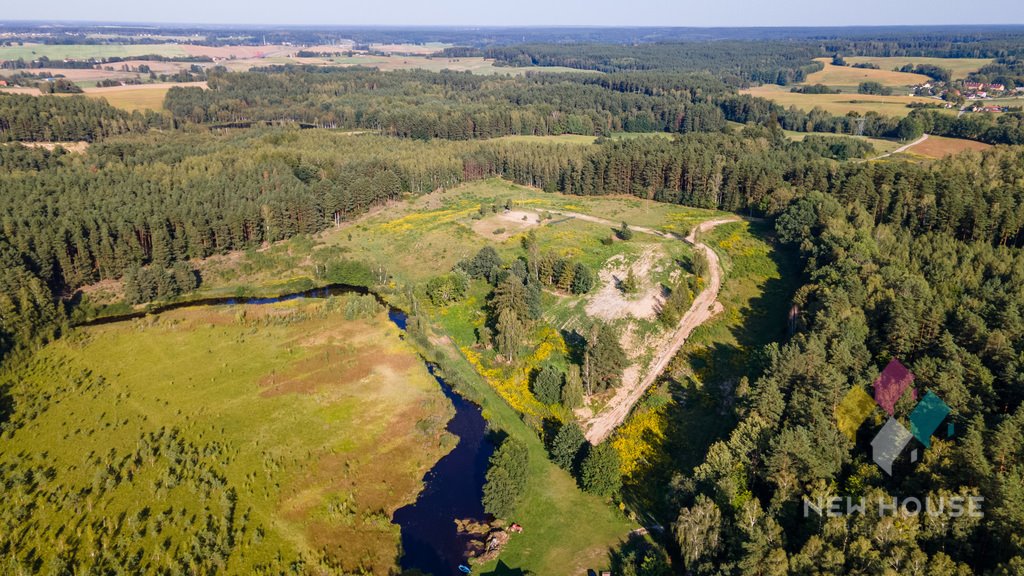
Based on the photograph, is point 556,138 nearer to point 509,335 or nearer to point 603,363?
point 509,335

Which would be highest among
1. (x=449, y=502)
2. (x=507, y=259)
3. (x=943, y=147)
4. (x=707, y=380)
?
(x=943, y=147)

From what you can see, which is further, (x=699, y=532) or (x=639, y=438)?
(x=639, y=438)

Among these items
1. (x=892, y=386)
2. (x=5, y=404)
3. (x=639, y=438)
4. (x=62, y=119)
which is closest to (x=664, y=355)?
(x=639, y=438)

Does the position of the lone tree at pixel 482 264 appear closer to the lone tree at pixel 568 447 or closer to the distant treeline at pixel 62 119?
the lone tree at pixel 568 447

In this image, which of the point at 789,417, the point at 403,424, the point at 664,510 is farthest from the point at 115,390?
the point at 789,417

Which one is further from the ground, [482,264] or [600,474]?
[482,264]

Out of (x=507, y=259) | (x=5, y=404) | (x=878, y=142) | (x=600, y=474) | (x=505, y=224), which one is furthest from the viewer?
(x=878, y=142)

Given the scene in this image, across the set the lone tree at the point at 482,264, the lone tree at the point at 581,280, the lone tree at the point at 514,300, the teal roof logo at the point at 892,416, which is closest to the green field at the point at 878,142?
the lone tree at the point at 581,280
